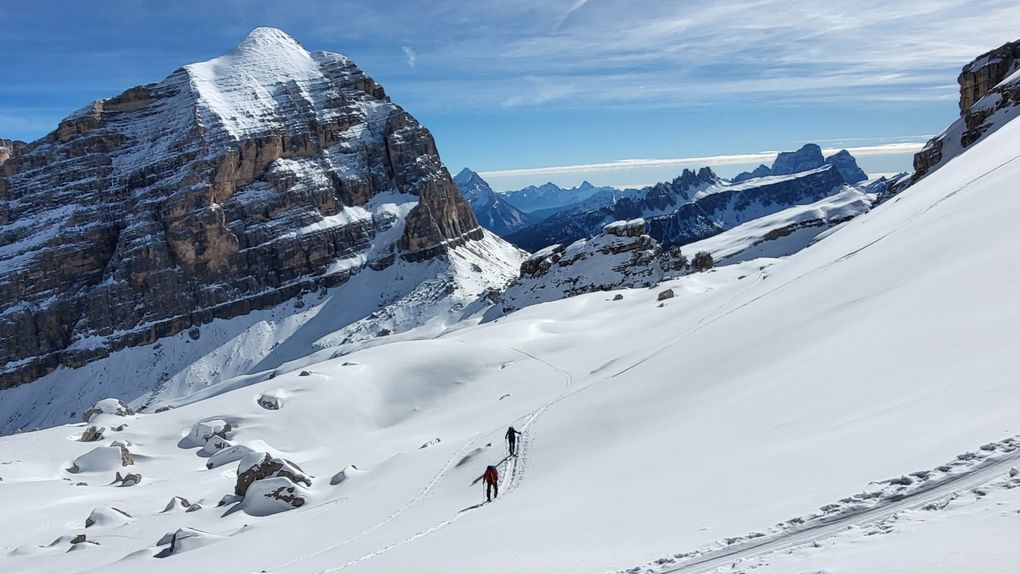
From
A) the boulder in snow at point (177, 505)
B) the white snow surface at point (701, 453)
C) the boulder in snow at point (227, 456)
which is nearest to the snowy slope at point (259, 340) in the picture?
the boulder in snow at point (227, 456)

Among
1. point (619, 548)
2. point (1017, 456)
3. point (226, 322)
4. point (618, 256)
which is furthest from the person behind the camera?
point (226, 322)

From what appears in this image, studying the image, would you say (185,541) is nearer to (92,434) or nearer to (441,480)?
(441,480)

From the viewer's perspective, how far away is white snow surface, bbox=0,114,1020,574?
34.0 ft

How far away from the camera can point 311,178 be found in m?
157

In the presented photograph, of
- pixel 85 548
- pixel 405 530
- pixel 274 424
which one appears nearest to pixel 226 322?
pixel 274 424

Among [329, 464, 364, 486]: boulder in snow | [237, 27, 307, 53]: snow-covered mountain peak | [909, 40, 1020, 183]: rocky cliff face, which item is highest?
[237, 27, 307, 53]: snow-covered mountain peak

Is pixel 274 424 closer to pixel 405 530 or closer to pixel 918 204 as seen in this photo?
pixel 405 530

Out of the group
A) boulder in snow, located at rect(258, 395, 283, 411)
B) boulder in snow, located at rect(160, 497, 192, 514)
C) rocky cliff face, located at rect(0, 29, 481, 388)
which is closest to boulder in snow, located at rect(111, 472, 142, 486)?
boulder in snow, located at rect(160, 497, 192, 514)

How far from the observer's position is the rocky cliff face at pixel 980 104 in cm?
6066

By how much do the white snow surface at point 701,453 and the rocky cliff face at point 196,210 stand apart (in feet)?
331

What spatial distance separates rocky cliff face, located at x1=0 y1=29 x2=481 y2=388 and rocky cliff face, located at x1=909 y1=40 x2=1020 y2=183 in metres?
99.2

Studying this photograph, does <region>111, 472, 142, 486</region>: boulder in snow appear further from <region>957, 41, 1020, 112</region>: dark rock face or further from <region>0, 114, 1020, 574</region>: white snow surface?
<region>957, 41, 1020, 112</region>: dark rock face

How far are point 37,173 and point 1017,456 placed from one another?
188 meters

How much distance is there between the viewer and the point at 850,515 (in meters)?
9.26
